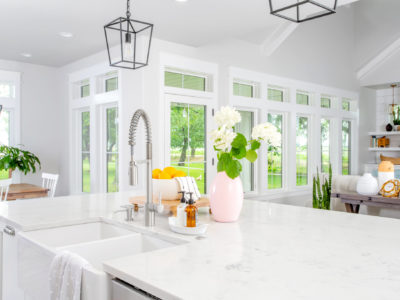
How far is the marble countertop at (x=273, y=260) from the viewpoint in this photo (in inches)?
33.9

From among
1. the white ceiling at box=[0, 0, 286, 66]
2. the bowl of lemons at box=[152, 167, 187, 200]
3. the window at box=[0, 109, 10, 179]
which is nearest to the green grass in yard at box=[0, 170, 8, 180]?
the window at box=[0, 109, 10, 179]

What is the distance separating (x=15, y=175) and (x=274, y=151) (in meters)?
4.06

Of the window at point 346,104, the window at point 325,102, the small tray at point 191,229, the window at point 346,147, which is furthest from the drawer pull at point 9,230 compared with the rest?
the window at point 346,104

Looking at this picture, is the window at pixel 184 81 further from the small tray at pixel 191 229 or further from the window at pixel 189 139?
the small tray at pixel 191 229

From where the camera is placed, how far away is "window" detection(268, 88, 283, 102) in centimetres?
601

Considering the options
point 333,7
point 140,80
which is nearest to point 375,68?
point 140,80

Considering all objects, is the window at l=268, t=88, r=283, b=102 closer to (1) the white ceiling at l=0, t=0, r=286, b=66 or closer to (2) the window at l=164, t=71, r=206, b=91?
(2) the window at l=164, t=71, r=206, b=91

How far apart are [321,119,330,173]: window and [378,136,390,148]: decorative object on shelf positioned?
1.37m

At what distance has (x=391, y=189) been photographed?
12.5 feet

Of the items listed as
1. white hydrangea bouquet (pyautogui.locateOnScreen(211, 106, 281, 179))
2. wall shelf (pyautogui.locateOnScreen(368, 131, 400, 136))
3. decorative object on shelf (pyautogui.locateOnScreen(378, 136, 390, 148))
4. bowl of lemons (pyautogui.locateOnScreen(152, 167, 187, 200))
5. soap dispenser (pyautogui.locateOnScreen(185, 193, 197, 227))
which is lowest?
soap dispenser (pyautogui.locateOnScreen(185, 193, 197, 227))

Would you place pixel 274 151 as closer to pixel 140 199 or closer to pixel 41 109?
pixel 41 109

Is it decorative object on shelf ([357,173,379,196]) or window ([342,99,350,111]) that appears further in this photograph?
window ([342,99,350,111])

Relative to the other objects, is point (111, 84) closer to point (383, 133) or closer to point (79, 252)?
point (79, 252)

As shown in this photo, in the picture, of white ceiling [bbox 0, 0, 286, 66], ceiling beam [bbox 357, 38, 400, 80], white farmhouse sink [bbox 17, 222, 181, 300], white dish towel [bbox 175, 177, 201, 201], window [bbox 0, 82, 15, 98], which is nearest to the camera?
white farmhouse sink [bbox 17, 222, 181, 300]
